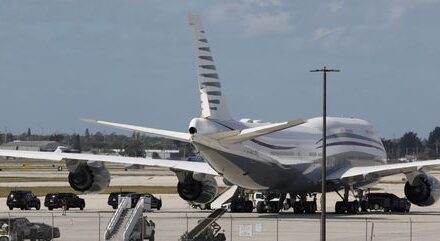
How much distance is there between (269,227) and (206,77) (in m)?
11.0

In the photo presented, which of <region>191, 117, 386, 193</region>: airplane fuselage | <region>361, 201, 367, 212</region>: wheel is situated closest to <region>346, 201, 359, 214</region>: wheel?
<region>191, 117, 386, 193</region>: airplane fuselage

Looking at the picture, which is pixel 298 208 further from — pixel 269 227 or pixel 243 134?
pixel 243 134

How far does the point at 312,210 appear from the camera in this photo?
2822 inches

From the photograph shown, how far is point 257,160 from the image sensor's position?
63344 millimetres

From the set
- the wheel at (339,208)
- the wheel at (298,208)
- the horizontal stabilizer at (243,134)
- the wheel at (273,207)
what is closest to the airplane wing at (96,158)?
the wheel at (273,207)

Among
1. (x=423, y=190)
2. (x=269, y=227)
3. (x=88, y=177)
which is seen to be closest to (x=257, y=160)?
(x=269, y=227)

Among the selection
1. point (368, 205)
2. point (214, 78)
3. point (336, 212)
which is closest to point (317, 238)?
point (214, 78)

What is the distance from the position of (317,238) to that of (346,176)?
21434mm

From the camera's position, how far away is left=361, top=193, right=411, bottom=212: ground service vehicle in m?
75.1

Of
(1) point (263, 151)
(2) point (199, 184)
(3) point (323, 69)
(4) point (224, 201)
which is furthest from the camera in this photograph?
(4) point (224, 201)

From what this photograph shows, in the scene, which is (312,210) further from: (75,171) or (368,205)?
(75,171)

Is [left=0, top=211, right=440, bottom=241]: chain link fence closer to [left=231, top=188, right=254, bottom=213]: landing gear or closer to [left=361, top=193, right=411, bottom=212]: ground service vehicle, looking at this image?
[left=231, top=188, right=254, bottom=213]: landing gear

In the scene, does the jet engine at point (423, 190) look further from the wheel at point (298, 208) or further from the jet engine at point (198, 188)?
the jet engine at point (198, 188)

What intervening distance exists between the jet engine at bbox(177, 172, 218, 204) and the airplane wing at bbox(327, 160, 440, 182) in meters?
8.26
